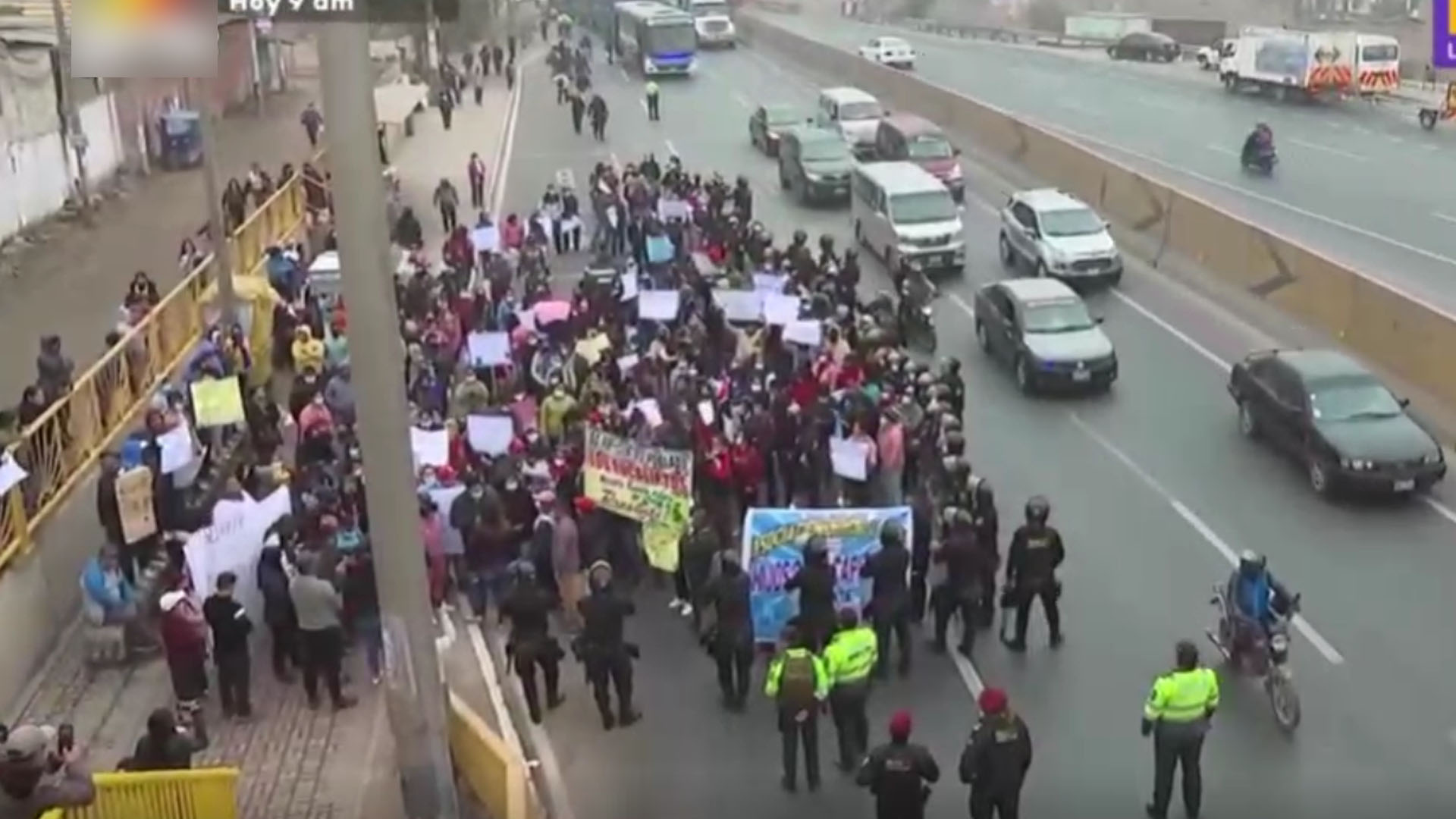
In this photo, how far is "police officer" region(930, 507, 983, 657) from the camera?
14359 mm

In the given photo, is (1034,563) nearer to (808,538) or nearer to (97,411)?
(808,538)

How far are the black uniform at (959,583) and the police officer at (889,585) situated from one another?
1.13 feet

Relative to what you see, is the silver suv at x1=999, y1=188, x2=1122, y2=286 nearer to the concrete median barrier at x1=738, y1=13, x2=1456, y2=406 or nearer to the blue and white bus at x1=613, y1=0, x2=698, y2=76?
the concrete median barrier at x1=738, y1=13, x2=1456, y2=406

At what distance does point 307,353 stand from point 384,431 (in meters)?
9.72

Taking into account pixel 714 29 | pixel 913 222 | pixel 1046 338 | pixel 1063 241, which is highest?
pixel 714 29

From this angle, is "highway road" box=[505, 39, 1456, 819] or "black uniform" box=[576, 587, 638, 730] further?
"black uniform" box=[576, 587, 638, 730]

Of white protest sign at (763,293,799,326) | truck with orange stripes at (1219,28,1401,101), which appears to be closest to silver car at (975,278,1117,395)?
white protest sign at (763,293,799,326)

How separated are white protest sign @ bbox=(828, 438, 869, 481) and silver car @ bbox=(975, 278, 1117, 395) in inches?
270

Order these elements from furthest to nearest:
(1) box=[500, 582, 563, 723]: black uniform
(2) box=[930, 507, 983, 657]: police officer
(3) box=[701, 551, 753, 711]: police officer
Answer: (2) box=[930, 507, 983, 657]: police officer, (1) box=[500, 582, 563, 723]: black uniform, (3) box=[701, 551, 753, 711]: police officer

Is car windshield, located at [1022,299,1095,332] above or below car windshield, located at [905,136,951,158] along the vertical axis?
below

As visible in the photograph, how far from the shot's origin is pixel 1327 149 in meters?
47.0

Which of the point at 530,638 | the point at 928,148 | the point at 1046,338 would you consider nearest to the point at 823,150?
the point at 928,148

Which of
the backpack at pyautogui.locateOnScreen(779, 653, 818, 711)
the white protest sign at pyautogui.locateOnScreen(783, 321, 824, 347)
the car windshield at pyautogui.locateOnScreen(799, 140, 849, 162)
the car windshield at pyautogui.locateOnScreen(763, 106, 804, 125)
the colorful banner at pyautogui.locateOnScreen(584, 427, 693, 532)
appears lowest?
the backpack at pyautogui.locateOnScreen(779, 653, 818, 711)

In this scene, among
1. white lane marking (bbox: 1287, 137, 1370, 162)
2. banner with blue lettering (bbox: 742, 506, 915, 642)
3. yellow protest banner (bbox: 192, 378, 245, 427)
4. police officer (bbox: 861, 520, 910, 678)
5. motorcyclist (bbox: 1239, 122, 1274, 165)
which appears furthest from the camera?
white lane marking (bbox: 1287, 137, 1370, 162)
